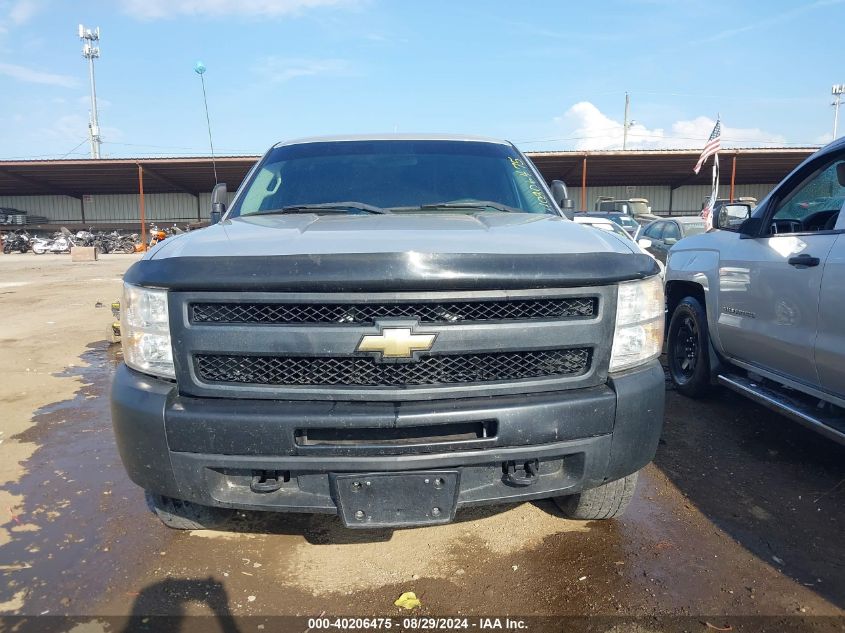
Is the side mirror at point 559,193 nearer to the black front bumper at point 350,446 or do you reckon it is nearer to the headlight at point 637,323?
the headlight at point 637,323

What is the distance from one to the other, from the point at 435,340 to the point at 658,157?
32.5 meters

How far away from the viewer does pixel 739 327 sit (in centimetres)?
409

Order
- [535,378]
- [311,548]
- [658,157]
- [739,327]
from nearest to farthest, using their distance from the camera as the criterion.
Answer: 1. [535,378]
2. [311,548]
3. [739,327]
4. [658,157]

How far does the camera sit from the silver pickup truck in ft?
10.5

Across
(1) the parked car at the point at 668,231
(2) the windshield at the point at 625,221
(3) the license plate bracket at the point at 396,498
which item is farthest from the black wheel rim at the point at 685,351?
(2) the windshield at the point at 625,221

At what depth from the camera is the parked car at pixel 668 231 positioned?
11492 mm

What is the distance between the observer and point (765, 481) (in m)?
3.45

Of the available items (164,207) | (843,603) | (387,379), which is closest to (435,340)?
(387,379)

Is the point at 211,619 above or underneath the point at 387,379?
underneath

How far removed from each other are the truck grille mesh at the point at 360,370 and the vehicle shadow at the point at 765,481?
157 cm

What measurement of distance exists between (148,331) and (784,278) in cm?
349

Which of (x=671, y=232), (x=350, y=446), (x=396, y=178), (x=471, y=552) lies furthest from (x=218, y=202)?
(x=671, y=232)

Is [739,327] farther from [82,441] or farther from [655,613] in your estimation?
[82,441]

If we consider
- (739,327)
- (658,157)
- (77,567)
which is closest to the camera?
(77,567)
